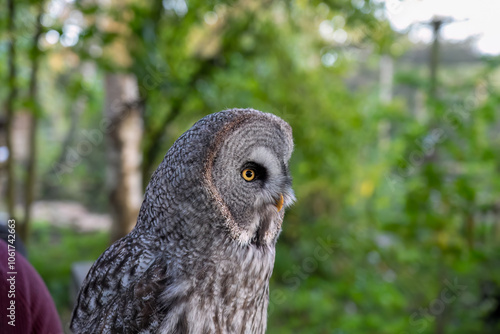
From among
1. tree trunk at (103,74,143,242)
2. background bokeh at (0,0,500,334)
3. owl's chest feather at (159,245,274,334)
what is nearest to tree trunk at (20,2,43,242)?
background bokeh at (0,0,500,334)

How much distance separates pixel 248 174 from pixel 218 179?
0.09 metres

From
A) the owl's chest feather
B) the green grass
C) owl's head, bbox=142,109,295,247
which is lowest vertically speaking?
the owl's chest feather

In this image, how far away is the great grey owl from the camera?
2.63 ft

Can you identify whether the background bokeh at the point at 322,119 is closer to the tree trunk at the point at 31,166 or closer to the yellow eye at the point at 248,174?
the tree trunk at the point at 31,166

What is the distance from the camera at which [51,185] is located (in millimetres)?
6809

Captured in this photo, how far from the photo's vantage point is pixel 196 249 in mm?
813

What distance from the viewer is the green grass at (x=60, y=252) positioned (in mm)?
3137

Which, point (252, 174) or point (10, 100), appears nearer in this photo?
point (252, 174)

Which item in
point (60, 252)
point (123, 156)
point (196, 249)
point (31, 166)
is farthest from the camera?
point (60, 252)

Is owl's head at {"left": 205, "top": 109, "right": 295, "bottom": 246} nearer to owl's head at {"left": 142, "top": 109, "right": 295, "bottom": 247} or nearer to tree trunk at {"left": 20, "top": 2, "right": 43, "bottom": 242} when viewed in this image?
owl's head at {"left": 142, "top": 109, "right": 295, "bottom": 247}

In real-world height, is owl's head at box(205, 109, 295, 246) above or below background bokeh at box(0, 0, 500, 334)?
below

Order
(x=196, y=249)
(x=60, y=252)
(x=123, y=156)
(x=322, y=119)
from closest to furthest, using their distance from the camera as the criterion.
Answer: (x=196, y=249) < (x=123, y=156) < (x=322, y=119) < (x=60, y=252)

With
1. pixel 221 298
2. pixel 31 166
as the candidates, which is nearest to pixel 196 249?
pixel 221 298

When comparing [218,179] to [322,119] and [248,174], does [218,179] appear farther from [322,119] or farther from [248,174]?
[322,119]
